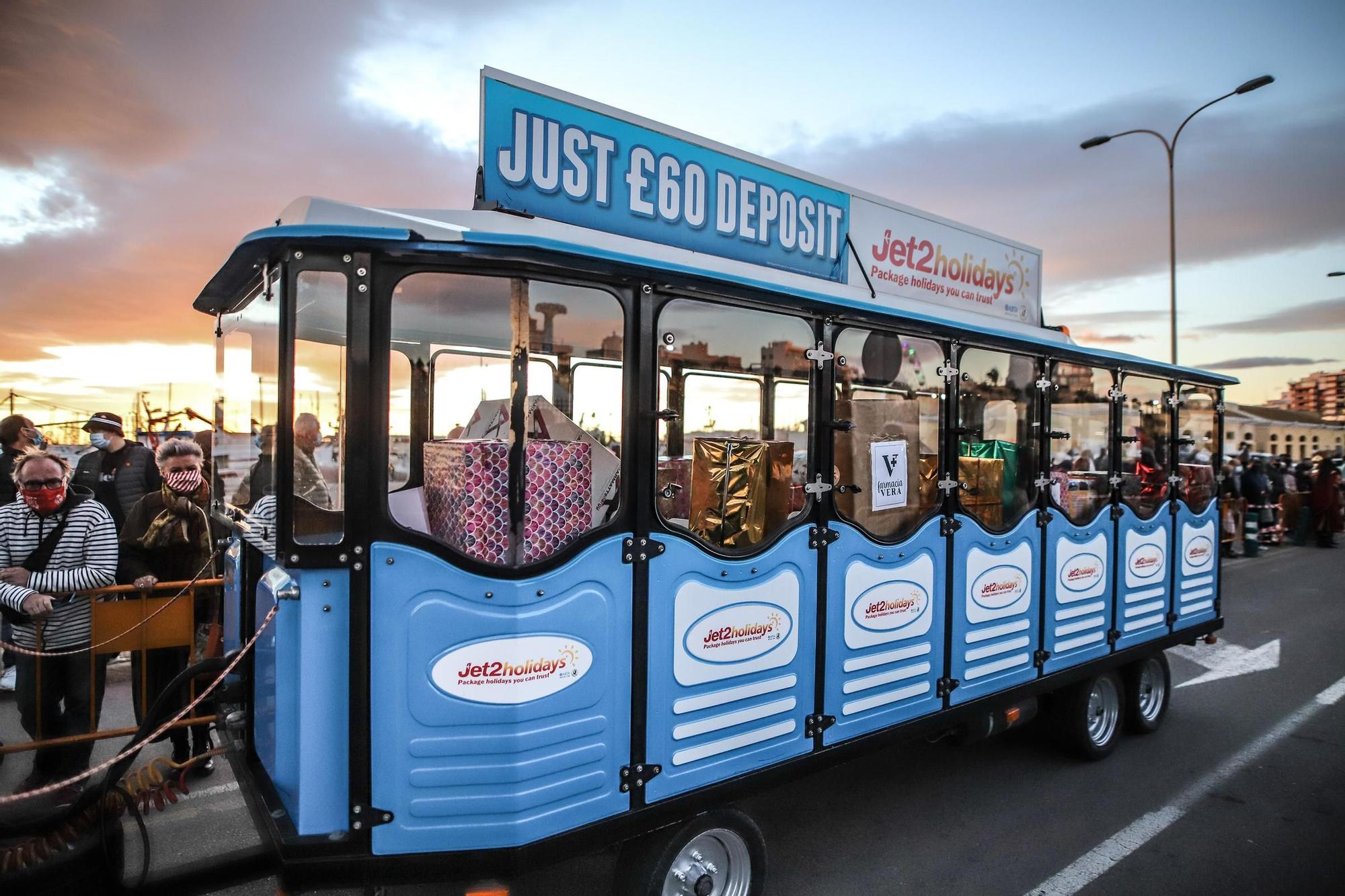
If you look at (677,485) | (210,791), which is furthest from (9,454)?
(677,485)

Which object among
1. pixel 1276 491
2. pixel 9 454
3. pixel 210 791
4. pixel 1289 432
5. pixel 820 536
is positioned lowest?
pixel 210 791

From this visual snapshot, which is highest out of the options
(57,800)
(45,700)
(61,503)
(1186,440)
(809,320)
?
(809,320)

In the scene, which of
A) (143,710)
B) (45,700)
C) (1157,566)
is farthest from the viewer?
(1157,566)

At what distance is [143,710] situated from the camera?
4758mm

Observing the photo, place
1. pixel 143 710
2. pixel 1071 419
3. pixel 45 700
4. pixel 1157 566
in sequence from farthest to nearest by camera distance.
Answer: pixel 1157 566
pixel 1071 419
pixel 143 710
pixel 45 700

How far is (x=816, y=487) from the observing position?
351 centimetres

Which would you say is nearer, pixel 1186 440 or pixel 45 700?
pixel 45 700

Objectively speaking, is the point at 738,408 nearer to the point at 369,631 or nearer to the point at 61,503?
the point at 369,631

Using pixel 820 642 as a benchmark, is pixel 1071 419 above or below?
above

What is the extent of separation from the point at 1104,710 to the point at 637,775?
4213 mm

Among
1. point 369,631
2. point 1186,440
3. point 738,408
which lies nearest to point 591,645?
point 369,631

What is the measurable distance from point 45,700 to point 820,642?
165 inches

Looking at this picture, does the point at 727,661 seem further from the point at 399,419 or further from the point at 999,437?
the point at 999,437

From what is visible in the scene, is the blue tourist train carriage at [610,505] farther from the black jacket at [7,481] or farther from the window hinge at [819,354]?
the black jacket at [7,481]
